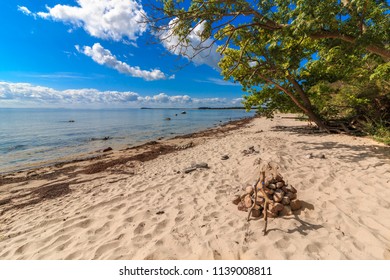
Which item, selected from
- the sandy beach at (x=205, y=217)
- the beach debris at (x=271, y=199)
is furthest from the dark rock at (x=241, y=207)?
the sandy beach at (x=205, y=217)

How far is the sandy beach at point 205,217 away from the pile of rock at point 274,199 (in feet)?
0.48

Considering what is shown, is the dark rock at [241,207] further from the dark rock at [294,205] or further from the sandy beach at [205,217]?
the dark rock at [294,205]

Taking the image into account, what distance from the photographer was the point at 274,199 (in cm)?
391

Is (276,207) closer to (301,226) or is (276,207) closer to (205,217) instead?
(301,226)

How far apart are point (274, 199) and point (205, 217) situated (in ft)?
4.92

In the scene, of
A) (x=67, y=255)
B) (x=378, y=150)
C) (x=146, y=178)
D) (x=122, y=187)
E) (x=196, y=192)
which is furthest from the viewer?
(x=378, y=150)

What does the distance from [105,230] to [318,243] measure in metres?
3.96

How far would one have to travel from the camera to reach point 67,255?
3242 mm

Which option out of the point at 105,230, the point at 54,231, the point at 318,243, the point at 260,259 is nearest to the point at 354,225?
the point at 318,243

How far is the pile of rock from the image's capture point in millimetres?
3781

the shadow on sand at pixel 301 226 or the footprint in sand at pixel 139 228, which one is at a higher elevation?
the shadow on sand at pixel 301 226

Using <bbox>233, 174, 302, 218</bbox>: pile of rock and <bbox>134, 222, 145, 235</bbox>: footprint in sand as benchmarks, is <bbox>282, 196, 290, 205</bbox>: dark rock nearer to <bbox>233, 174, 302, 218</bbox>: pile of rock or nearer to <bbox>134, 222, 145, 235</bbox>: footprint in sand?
<bbox>233, 174, 302, 218</bbox>: pile of rock

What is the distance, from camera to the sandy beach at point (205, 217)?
10.1ft

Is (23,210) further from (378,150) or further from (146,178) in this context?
(378,150)
